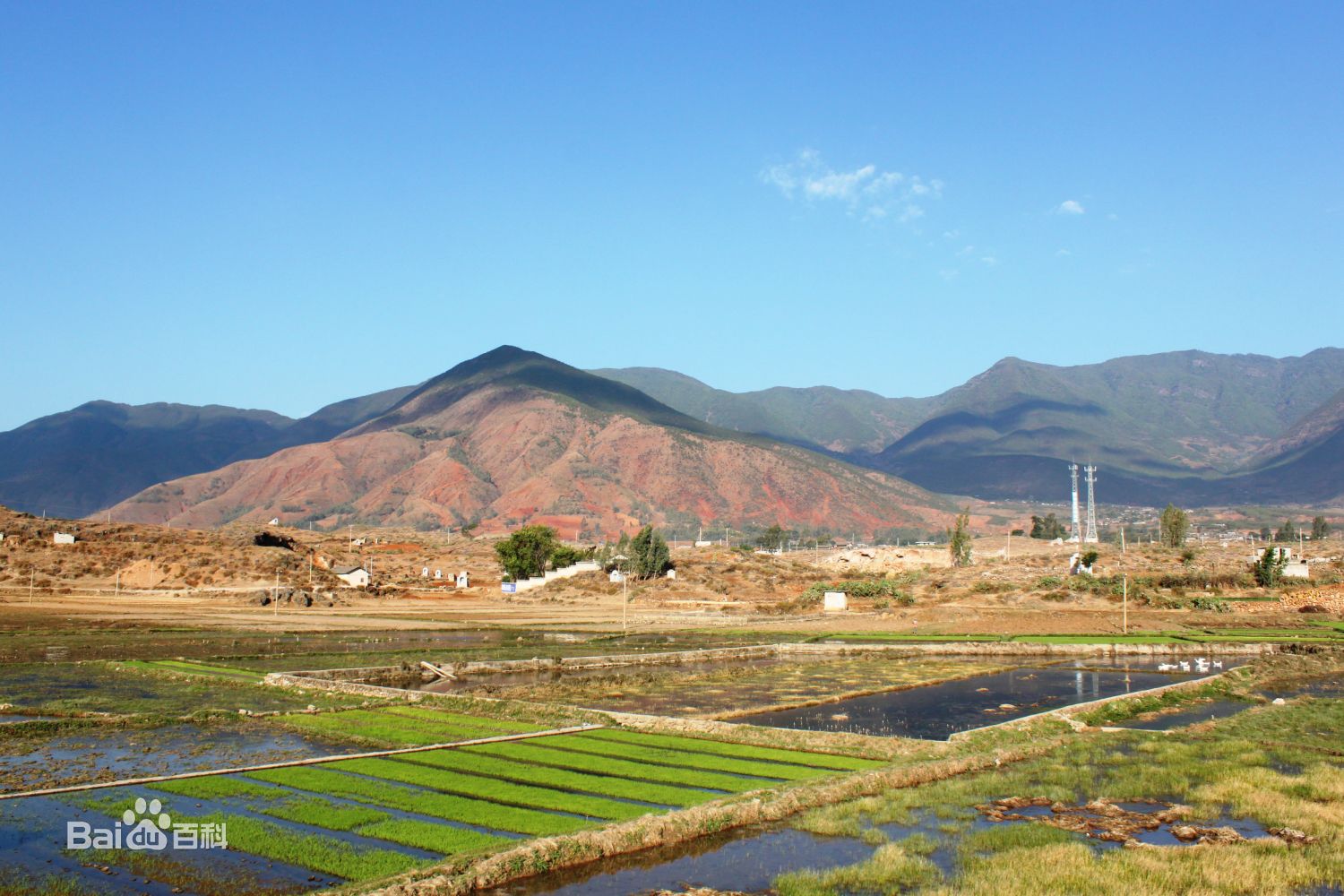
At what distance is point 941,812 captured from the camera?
16.0 metres

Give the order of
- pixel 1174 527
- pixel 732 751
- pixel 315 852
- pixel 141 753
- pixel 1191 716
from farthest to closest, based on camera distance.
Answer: pixel 1174 527 < pixel 1191 716 < pixel 732 751 < pixel 141 753 < pixel 315 852

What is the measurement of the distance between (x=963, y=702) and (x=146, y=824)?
2223cm

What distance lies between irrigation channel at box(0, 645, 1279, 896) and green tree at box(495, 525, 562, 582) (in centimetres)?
6446

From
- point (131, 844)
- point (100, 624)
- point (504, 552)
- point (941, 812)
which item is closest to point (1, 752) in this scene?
point (131, 844)

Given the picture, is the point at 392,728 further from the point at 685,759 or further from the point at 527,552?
the point at 527,552

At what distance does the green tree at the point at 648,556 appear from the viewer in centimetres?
8850

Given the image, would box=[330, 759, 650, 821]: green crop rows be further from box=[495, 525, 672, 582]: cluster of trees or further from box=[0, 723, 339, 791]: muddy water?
box=[495, 525, 672, 582]: cluster of trees

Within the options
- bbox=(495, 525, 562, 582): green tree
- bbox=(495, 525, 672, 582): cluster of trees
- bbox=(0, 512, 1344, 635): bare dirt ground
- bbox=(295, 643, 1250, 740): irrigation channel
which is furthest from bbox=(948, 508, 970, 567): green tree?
bbox=(295, 643, 1250, 740): irrigation channel

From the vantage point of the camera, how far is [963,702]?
95.3 feet

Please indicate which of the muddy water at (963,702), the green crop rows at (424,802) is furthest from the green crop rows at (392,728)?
the muddy water at (963,702)

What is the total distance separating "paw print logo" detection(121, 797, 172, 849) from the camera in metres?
13.5

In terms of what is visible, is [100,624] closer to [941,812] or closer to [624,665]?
[624,665]

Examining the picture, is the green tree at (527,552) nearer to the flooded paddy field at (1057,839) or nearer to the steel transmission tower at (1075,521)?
the steel transmission tower at (1075,521)

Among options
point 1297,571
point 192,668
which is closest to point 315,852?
point 192,668
